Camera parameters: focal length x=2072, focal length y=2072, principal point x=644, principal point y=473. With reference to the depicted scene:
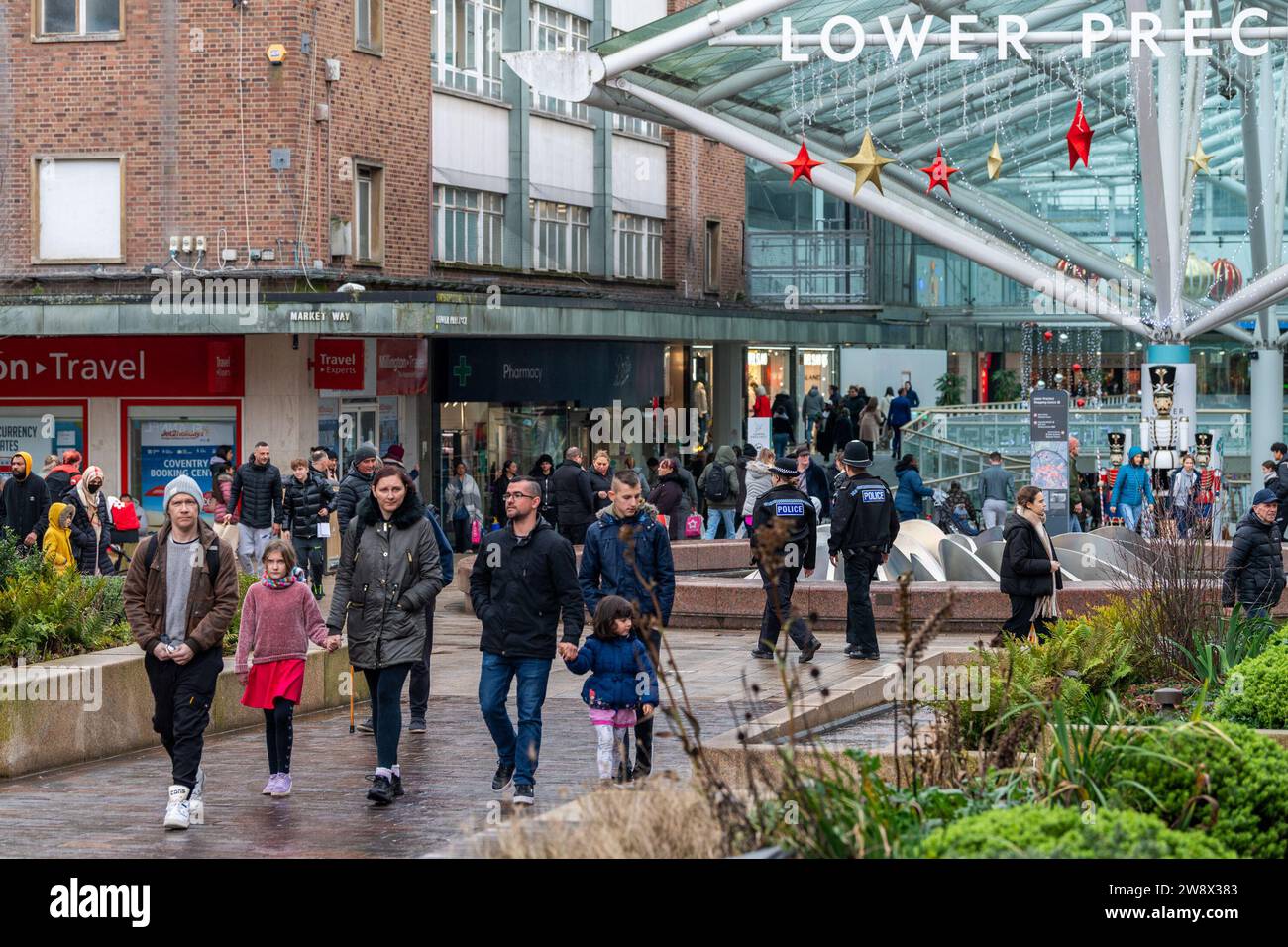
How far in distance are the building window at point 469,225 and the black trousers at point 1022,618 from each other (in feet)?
70.2

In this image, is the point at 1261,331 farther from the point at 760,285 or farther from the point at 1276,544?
the point at 1276,544

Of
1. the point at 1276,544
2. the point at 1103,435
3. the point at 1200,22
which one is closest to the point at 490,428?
the point at 1103,435

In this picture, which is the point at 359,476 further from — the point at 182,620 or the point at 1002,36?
the point at 1002,36

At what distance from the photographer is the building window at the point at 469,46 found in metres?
35.0

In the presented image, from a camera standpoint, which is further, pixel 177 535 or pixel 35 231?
pixel 35 231

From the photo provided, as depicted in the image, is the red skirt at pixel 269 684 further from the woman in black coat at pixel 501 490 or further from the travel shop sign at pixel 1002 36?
the woman in black coat at pixel 501 490

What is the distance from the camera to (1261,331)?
139ft

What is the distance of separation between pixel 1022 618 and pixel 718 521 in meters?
15.7

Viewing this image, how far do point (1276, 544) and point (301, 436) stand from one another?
17405 mm

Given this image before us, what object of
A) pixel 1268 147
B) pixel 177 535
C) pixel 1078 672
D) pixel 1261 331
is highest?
pixel 1268 147

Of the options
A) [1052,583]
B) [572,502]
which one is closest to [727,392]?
[572,502]

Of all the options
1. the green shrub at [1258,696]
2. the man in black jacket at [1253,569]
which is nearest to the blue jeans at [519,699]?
the green shrub at [1258,696]

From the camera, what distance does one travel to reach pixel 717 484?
3025 centimetres
